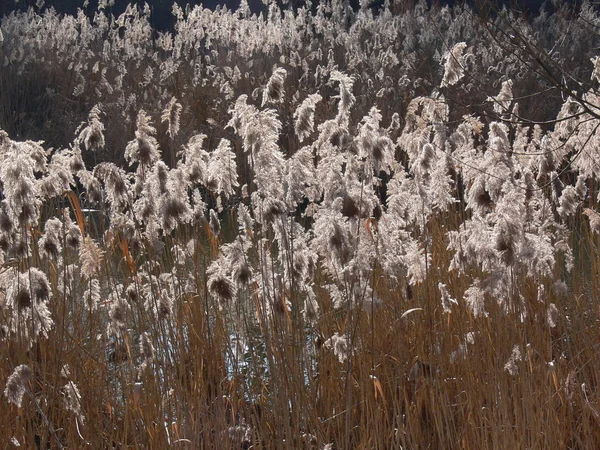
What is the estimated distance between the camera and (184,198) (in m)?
2.51

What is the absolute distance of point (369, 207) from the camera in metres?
2.38

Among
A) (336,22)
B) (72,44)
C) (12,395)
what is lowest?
(12,395)

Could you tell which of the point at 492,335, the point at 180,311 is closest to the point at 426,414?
the point at 492,335

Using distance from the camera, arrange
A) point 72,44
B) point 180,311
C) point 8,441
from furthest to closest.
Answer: point 72,44 → point 180,311 → point 8,441

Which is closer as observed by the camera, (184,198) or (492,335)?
(184,198)

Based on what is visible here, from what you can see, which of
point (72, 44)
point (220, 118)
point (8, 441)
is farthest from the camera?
point (72, 44)

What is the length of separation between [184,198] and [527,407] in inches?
44.6

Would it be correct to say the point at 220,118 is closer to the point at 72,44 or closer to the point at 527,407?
the point at 72,44

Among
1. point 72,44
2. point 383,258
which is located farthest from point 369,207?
point 72,44

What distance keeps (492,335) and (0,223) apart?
1.63 metres

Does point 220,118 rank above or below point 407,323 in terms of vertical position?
above

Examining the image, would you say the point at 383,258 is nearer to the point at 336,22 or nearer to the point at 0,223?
the point at 0,223

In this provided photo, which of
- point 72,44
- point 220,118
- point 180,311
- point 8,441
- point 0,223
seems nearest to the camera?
point 8,441

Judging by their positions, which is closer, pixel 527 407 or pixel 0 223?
pixel 527 407
